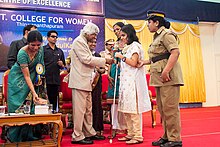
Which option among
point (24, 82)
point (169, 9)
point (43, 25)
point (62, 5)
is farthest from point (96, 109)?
point (169, 9)

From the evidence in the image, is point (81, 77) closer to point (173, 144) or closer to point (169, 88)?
point (169, 88)

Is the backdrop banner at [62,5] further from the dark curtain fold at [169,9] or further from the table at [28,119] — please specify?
the table at [28,119]

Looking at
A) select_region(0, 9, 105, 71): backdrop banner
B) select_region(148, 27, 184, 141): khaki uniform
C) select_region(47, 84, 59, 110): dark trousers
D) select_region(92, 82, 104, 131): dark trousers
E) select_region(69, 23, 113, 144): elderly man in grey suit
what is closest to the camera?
select_region(148, 27, 184, 141): khaki uniform

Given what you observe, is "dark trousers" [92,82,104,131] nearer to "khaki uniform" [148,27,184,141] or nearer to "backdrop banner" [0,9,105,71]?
"khaki uniform" [148,27,184,141]

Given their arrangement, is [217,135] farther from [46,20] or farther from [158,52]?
[46,20]

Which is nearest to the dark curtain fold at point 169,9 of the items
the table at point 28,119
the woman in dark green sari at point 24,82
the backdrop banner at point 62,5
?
the backdrop banner at point 62,5

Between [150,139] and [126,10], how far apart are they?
16.2ft

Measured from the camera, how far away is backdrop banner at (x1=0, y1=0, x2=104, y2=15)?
578cm

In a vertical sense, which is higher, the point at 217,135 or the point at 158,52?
the point at 158,52

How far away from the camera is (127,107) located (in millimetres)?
3016

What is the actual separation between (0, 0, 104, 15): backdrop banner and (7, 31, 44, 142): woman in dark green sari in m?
3.20

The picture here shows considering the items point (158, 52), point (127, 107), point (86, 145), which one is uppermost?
point (158, 52)

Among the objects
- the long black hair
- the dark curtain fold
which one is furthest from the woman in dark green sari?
the dark curtain fold

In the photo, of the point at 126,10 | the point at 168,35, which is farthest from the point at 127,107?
the point at 126,10
